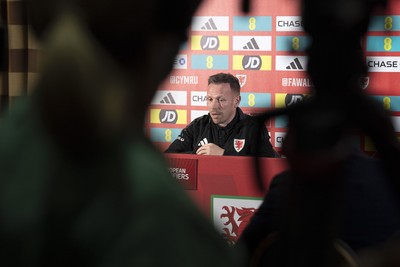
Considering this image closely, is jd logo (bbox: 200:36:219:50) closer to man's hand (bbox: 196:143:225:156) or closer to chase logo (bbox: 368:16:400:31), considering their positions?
man's hand (bbox: 196:143:225:156)

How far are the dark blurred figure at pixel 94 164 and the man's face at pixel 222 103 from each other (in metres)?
1.84

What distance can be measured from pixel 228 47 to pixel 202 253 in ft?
7.43

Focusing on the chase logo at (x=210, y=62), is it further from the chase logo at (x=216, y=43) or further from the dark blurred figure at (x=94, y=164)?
the dark blurred figure at (x=94, y=164)

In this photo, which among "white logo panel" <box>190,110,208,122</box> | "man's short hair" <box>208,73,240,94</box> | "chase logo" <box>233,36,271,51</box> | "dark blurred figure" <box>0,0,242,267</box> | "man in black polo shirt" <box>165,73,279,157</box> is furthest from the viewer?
"white logo panel" <box>190,110,208,122</box>

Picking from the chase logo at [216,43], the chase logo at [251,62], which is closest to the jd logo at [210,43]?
the chase logo at [216,43]

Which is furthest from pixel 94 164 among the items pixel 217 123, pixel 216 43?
pixel 216 43

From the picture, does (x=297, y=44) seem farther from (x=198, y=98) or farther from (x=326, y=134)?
(x=198, y=98)

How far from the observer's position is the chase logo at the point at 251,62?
2.43 metres

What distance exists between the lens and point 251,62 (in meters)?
2.45

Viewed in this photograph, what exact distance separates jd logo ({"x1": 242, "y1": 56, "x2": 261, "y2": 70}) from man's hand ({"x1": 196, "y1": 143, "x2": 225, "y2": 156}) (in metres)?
0.47

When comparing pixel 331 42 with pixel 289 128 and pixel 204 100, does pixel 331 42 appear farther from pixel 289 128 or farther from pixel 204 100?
pixel 204 100

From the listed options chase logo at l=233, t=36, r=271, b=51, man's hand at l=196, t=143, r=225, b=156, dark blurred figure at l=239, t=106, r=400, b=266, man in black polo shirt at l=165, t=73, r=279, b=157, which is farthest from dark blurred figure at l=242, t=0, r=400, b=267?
chase logo at l=233, t=36, r=271, b=51

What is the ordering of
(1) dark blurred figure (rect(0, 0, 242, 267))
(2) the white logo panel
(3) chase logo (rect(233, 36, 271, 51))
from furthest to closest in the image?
(2) the white logo panel, (3) chase logo (rect(233, 36, 271, 51)), (1) dark blurred figure (rect(0, 0, 242, 267))

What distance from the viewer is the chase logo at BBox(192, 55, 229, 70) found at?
2.45m
